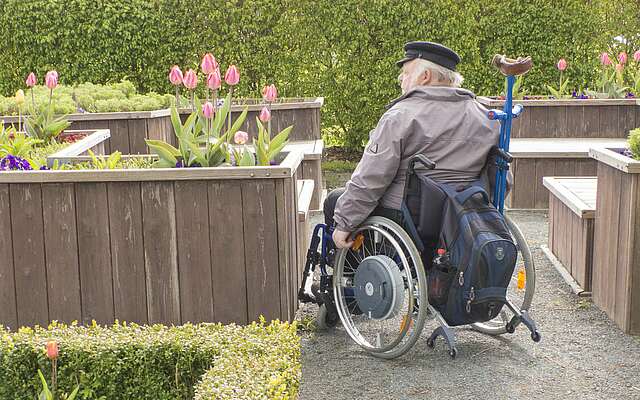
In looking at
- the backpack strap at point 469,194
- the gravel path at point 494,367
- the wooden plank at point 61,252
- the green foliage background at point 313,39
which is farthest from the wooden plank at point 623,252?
the green foliage background at point 313,39

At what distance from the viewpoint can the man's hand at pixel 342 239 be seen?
4.35 m

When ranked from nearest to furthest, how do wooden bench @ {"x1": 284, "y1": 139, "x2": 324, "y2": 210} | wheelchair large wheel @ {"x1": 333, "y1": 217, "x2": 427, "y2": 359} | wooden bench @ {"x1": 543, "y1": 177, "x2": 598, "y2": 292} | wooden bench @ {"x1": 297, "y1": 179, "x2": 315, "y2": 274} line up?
wheelchair large wheel @ {"x1": 333, "y1": 217, "x2": 427, "y2": 359} → wooden bench @ {"x1": 297, "y1": 179, "x2": 315, "y2": 274} → wooden bench @ {"x1": 543, "y1": 177, "x2": 598, "y2": 292} → wooden bench @ {"x1": 284, "y1": 139, "x2": 324, "y2": 210}

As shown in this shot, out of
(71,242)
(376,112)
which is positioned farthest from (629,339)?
(376,112)

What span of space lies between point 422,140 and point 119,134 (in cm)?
408

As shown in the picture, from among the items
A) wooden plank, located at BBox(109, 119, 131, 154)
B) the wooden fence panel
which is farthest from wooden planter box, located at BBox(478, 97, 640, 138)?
the wooden fence panel

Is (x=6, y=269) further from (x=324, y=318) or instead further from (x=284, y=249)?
(x=324, y=318)

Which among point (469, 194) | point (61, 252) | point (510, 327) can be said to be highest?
point (469, 194)

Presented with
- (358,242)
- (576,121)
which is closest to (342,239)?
(358,242)

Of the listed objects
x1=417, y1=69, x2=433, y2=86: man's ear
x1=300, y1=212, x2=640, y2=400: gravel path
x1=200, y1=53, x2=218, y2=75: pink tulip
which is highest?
x1=200, y1=53, x2=218, y2=75: pink tulip

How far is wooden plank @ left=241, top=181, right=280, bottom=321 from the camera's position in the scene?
4395mm

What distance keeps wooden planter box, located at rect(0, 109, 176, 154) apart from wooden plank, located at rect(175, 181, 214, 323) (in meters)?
3.30

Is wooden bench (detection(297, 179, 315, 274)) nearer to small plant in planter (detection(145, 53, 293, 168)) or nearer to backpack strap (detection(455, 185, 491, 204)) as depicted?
small plant in planter (detection(145, 53, 293, 168))

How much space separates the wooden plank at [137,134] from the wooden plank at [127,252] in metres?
3.30

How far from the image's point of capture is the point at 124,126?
769 centimetres
